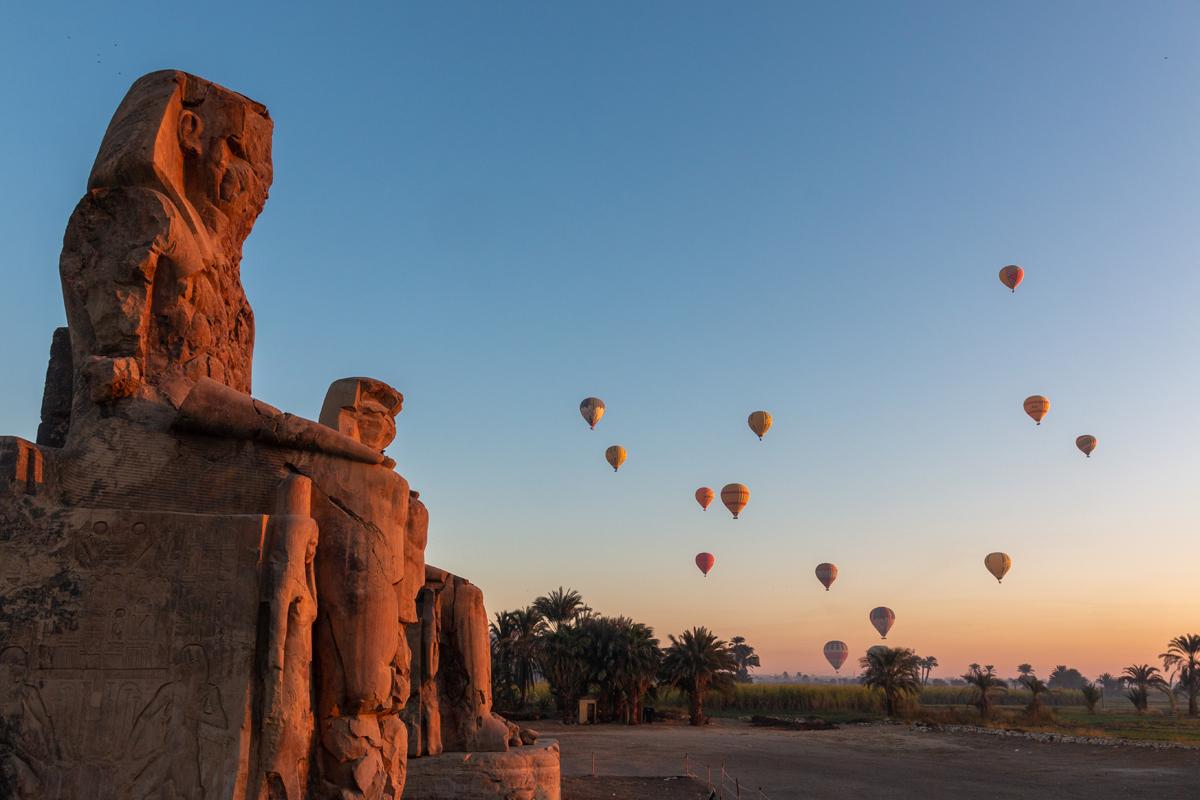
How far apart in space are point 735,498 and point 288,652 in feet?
111

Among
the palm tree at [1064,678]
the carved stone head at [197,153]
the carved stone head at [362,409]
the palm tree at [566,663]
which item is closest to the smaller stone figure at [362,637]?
the carved stone head at [197,153]

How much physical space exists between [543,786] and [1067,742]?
23649 millimetres

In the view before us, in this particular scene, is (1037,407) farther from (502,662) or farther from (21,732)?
(21,732)

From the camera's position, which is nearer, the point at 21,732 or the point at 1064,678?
the point at 21,732

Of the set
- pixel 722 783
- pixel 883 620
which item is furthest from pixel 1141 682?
pixel 722 783

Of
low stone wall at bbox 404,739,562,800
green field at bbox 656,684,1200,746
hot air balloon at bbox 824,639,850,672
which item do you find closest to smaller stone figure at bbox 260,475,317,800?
low stone wall at bbox 404,739,562,800

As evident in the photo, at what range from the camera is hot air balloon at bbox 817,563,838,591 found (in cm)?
4362

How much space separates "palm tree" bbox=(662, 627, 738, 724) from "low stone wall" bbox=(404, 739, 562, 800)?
26208 mm

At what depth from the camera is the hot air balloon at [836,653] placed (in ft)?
208

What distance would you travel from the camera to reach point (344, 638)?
5395 mm

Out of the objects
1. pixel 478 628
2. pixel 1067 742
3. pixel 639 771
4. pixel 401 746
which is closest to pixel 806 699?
pixel 1067 742

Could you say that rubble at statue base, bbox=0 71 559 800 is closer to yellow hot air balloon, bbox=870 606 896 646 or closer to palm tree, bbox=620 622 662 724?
palm tree, bbox=620 622 662 724

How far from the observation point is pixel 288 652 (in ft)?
16.5

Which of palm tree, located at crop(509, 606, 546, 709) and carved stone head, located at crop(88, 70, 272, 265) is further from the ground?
carved stone head, located at crop(88, 70, 272, 265)
